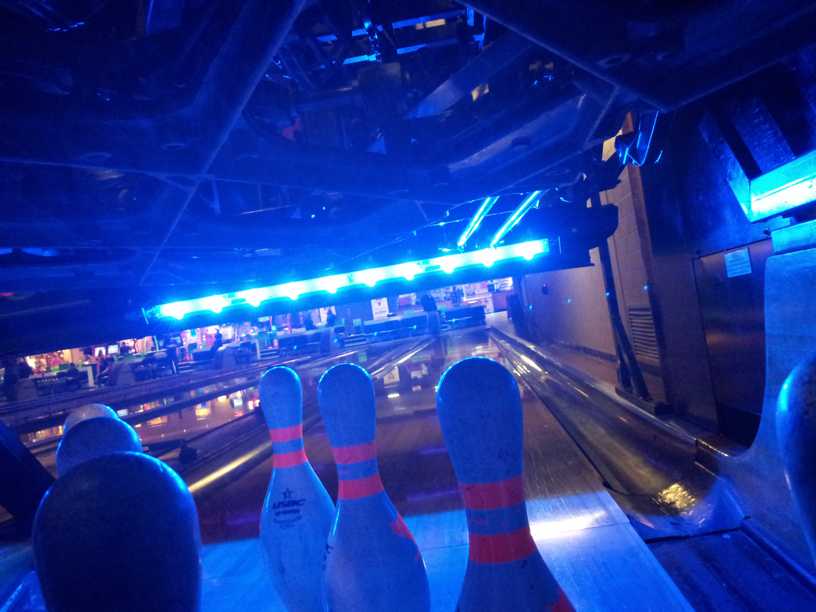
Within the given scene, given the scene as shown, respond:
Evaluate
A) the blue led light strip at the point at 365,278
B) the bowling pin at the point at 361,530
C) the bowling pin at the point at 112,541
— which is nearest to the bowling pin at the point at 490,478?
the bowling pin at the point at 361,530

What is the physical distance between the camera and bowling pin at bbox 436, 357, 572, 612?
910 millimetres

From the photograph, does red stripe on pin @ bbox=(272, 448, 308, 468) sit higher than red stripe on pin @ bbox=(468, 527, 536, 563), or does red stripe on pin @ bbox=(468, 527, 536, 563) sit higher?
red stripe on pin @ bbox=(272, 448, 308, 468)

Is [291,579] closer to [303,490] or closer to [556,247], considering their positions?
[303,490]

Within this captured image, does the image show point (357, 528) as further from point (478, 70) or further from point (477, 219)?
point (477, 219)

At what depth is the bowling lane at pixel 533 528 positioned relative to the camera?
1414 mm

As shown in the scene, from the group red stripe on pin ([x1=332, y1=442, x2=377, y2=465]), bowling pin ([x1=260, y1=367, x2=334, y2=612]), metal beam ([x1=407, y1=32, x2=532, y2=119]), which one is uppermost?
metal beam ([x1=407, y1=32, x2=532, y2=119])

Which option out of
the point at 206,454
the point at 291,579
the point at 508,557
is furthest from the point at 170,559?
the point at 206,454

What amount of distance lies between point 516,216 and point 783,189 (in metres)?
1.43

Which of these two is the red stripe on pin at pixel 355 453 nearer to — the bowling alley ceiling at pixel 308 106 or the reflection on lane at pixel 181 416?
the bowling alley ceiling at pixel 308 106

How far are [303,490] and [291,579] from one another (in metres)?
0.22

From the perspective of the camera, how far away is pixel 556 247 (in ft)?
10.5

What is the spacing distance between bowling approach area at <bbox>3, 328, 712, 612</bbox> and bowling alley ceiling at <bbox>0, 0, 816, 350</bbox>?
691mm

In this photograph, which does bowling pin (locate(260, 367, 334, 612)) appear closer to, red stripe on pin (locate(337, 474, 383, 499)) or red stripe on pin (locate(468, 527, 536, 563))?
red stripe on pin (locate(337, 474, 383, 499))

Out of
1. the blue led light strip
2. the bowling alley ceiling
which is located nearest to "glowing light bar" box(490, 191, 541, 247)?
the blue led light strip
